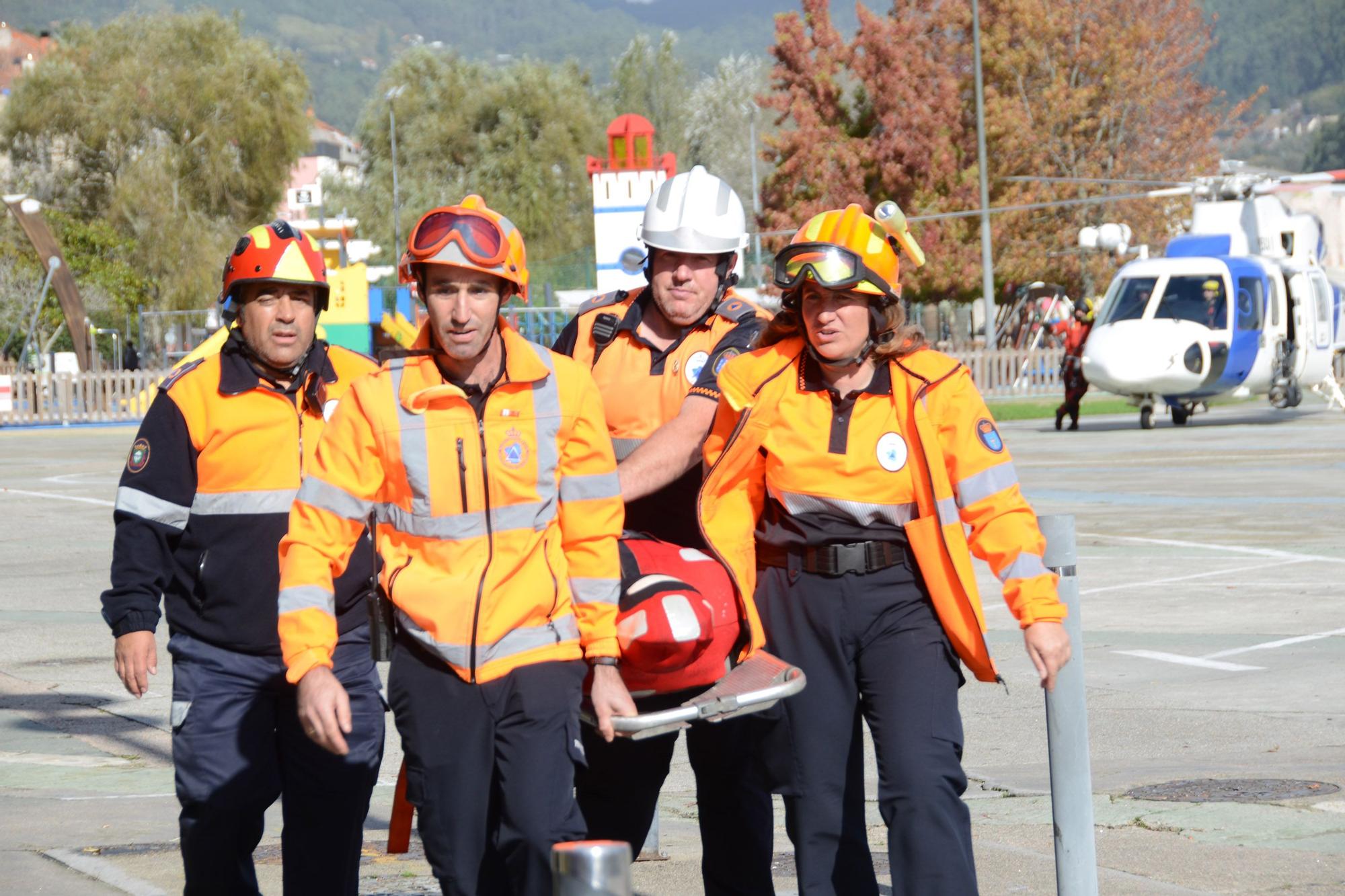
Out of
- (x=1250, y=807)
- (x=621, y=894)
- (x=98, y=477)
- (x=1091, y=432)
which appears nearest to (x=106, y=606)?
(x=621, y=894)

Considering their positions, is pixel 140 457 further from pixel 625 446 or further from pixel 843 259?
pixel 843 259

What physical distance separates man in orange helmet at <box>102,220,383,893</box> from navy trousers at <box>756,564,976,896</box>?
1.00 metres

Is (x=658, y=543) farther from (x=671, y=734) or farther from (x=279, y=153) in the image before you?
(x=279, y=153)

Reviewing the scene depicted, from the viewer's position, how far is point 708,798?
16.5 ft

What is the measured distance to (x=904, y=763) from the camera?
4.43 metres

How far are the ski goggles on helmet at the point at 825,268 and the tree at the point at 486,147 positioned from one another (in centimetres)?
6665

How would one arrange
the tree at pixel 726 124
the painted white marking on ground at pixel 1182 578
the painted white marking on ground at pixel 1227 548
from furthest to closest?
the tree at pixel 726 124, the painted white marking on ground at pixel 1227 548, the painted white marking on ground at pixel 1182 578

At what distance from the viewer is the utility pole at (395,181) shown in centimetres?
6444

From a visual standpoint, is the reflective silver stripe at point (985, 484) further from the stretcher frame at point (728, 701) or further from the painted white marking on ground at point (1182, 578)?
the painted white marking on ground at point (1182, 578)

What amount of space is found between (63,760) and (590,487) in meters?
4.55

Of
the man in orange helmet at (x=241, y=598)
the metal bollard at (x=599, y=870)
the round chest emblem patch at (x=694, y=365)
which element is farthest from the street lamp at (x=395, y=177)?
the metal bollard at (x=599, y=870)

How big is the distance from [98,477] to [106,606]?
819 inches

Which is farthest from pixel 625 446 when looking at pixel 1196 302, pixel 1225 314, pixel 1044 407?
pixel 1044 407

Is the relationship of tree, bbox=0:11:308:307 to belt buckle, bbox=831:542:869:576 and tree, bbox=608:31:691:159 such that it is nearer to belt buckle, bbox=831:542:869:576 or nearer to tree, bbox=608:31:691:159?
tree, bbox=608:31:691:159
